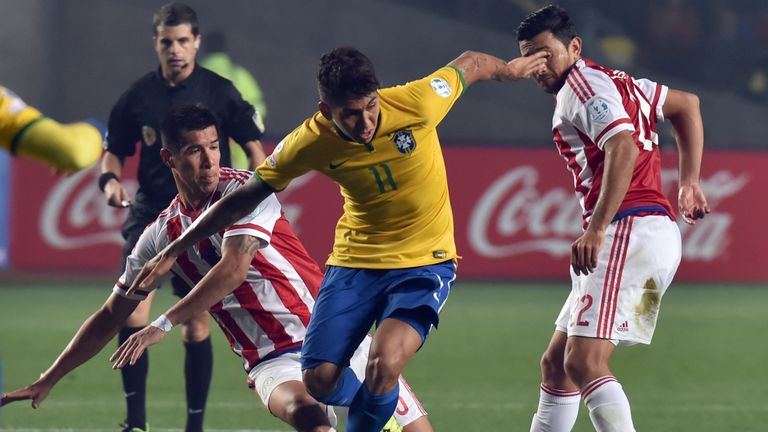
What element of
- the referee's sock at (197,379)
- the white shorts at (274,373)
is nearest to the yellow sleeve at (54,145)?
the white shorts at (274,373)

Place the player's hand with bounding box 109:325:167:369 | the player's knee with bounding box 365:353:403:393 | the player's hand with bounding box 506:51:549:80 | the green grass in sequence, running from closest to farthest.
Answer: the player's hand with bounding box 109:325:167:369 < the player's knee with bounding box 365:353:403:393 < the player's hand with bounding box 506:51:549:80 < the green grass

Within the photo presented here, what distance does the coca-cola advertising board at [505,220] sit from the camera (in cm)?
1277

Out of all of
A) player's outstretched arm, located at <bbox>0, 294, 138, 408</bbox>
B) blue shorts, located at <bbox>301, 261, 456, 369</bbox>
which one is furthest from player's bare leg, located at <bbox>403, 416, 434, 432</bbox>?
player's outstretched arm, located at <bbox>0, 294, 138, 408</bbox>

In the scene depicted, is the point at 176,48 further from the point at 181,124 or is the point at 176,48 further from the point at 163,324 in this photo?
the point at 163,324

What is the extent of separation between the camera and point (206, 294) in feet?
14.8

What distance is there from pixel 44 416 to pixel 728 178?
8.24 meters

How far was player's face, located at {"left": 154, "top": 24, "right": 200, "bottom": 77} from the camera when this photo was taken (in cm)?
650

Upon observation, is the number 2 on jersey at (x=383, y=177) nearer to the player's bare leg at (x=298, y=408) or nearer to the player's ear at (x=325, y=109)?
the player's ear at (x=325, y=109)

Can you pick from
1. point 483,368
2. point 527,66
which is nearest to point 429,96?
point 527,66

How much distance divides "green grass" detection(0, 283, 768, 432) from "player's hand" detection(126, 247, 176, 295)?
201 centimetres

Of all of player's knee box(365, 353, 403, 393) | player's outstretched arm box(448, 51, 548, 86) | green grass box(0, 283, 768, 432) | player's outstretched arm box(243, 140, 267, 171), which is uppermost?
player's outstretched arm box(448, 51, 548, 86)

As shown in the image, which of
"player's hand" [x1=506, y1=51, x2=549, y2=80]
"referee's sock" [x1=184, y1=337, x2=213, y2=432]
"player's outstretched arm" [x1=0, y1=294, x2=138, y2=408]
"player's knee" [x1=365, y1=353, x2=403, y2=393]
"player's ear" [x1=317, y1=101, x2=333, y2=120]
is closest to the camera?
"player's outstretched arm" [x1=0, y1=294, x2=138, y2=408]

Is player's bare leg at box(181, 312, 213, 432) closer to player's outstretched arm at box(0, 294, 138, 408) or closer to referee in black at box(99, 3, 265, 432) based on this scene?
referee in black at box(99, 3, 265, 432)

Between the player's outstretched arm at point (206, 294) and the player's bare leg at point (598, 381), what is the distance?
1230 millimetres
